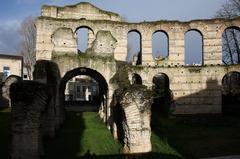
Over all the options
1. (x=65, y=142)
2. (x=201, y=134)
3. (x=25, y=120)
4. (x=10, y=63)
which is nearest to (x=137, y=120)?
(x=25, y=120)

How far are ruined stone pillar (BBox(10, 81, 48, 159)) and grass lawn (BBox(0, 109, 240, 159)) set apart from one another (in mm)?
1840

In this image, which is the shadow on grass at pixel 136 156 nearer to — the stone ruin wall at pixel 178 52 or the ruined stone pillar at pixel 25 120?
the ruined stone pillar at pixel 25 120

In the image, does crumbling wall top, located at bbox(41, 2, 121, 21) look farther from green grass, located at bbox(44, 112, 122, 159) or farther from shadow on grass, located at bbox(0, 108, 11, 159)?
green grass, located at bbox(44, 112, 122, 159)

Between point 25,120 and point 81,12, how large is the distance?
74.6 ft

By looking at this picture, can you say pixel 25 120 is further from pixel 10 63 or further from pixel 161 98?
pixel 10 63

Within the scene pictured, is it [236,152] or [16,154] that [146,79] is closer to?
[236,152]

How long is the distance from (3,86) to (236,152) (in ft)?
72.9

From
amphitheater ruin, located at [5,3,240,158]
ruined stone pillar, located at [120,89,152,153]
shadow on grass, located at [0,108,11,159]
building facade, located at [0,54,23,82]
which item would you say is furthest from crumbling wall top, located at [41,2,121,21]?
ruined stone pillar, located at [120,89,152,153]

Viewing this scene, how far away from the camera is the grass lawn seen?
1469cm

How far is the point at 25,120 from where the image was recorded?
1196 cm

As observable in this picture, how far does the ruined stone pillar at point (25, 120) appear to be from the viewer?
11852 millimetres

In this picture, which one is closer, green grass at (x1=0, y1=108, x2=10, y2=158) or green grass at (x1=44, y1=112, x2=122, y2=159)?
green grass at (x1=0, y1=108, x2=10, y2=158)

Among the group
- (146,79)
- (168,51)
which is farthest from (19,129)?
(168,51)

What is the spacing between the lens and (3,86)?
31.7m
